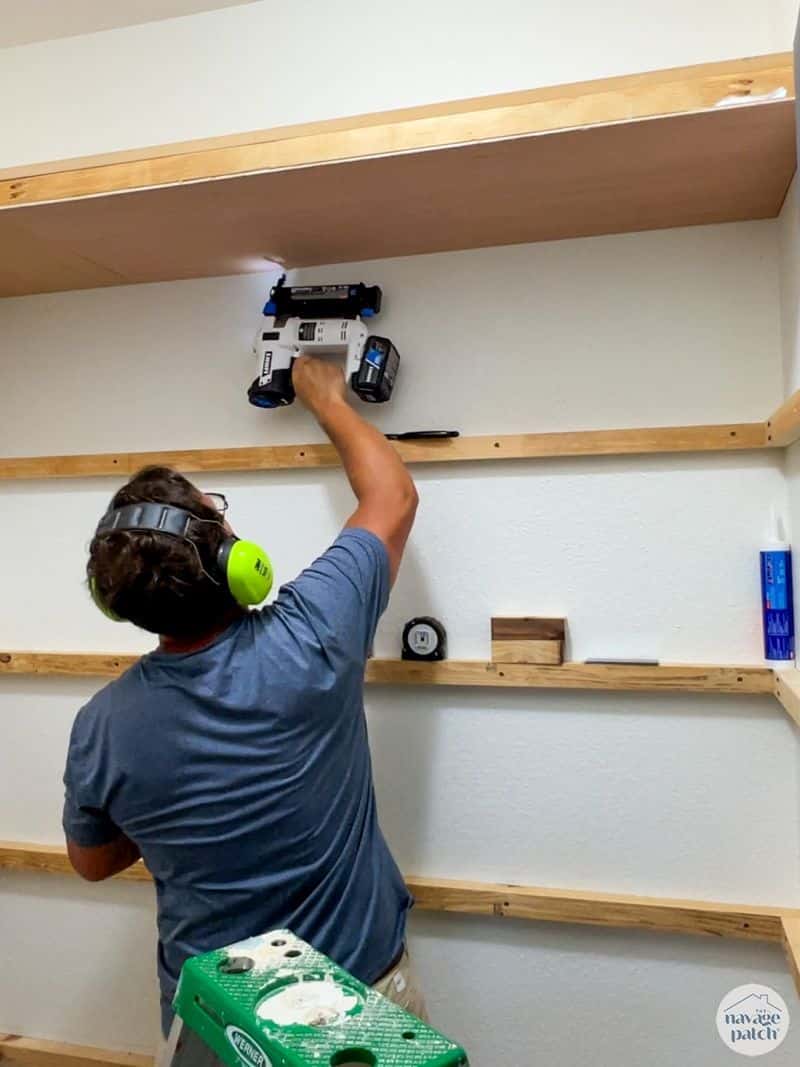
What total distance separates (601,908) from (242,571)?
0.97 m

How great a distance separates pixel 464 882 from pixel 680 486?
90cm

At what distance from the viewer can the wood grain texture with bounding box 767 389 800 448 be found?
3.91 feet

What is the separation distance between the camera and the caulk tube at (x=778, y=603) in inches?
55.8

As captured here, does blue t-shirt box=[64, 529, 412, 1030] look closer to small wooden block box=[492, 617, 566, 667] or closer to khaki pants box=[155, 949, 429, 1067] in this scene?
khaki pants box=[155, 949, 429, 1067]

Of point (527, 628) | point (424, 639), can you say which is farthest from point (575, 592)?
point (424, 639)

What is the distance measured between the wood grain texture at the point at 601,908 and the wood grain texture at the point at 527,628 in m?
0.50

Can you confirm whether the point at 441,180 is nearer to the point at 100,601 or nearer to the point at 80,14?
the point at 100,601

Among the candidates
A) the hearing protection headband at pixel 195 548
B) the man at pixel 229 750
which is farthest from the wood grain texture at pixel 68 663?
the hearing protection headband at pixel 195 548

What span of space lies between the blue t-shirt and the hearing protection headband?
2.8 inches

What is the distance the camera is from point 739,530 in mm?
1492

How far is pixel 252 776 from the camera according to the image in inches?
43.9

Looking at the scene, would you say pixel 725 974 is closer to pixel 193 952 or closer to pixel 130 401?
pixel 193 952

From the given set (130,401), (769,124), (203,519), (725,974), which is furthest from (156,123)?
(725,974)

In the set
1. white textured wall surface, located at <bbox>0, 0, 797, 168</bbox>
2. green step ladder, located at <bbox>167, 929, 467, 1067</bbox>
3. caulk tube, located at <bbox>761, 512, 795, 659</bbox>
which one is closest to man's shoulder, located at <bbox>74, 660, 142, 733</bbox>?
green step ladder, located at <bbox>167, 929, 467, 1067</bbox>
